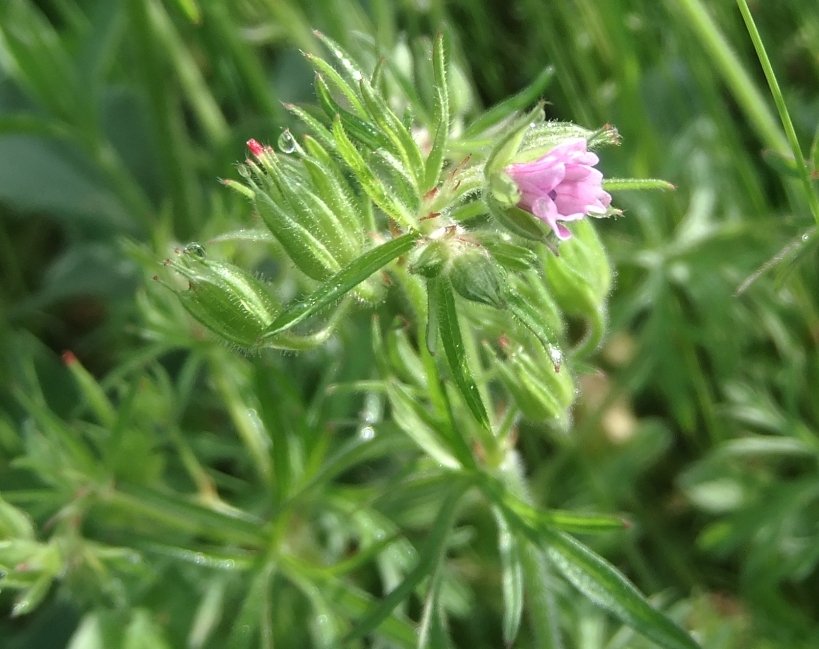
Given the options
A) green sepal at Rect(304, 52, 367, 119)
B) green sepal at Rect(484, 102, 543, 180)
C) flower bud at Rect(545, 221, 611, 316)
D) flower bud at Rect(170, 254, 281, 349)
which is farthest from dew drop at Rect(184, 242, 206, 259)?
flower bud at Rect(545, 221, 611, 316)

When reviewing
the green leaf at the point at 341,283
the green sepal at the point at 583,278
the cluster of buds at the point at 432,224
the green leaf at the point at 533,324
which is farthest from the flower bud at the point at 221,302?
the green sepal at the point at 583,278

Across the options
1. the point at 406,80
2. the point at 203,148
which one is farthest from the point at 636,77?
the point at 203,148

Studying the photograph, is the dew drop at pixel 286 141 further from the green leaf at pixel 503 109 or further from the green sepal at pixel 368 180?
the green leaf at pixel 503 109

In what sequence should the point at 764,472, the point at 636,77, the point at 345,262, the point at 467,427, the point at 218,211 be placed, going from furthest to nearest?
the point at 764,472 → the point at 636,77 → the point at 218,211 → the point at 467,427 → the point at 345,262

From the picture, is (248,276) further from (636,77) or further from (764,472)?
(764,472)

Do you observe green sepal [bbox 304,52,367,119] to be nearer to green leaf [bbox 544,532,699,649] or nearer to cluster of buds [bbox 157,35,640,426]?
cluster of buds [bbox 157,35,640,426]
